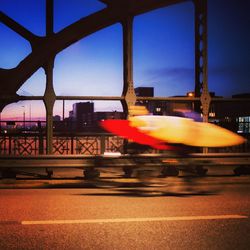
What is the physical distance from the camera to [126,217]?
6941mm

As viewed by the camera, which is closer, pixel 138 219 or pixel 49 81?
pixel 138 219

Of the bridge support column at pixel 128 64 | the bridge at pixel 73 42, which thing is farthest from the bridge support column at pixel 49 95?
the bridge support column at pixel 128 64

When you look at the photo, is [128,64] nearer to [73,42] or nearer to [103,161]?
[73,42]

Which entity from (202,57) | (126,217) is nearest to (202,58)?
(202,57)

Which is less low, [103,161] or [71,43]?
[71,43]

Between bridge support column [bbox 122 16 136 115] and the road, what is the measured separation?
3222 mm

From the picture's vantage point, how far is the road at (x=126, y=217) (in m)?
5.53

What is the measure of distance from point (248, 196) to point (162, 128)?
3.10 meters

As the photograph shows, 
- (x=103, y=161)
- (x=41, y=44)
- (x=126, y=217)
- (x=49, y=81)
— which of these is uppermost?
(x=41, y=44)

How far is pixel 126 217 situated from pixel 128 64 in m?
7.18

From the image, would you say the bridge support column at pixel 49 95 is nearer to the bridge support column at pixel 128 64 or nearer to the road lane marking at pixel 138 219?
the bridge support column at pixel 128 64

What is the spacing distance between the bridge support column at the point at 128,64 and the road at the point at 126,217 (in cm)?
322

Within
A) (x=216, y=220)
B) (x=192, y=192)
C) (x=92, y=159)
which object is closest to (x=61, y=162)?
(x=92, y=159)

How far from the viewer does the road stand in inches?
218
